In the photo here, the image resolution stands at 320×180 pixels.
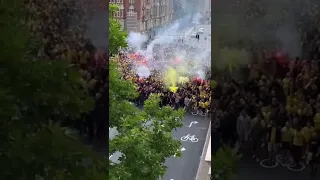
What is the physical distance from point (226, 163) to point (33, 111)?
0.93 metres

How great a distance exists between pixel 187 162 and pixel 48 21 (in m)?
1.35

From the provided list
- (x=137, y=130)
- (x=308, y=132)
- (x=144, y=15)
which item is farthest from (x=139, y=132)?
(x=308, y=132)

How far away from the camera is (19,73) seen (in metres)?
2.17

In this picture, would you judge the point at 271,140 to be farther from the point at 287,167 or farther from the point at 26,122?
the point at 26,122

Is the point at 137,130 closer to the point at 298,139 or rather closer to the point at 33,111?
the point at 33,111

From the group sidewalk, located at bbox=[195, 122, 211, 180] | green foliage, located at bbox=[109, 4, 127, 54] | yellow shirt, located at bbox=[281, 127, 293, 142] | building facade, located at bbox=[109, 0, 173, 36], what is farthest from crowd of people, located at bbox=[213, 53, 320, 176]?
building facade, located at bbox=[109, 0, 173, 36]

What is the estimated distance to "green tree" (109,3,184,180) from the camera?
9.43 ft

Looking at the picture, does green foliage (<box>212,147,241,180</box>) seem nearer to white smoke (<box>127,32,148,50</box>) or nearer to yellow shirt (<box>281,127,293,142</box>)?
yellow shirt (<box>281,127,293,142</box>)

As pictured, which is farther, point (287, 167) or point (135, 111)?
point (135, 111)

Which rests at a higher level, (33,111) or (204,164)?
(33,111)

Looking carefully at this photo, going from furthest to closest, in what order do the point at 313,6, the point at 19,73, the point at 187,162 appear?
the point at 187,162 → the point at 19,73 → the point at 313,6

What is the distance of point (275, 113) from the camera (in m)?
2.09

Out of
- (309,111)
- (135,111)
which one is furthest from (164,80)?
(309,111)

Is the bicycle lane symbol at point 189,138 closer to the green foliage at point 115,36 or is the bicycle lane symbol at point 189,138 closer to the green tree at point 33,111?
the green foliage at point 115,36
